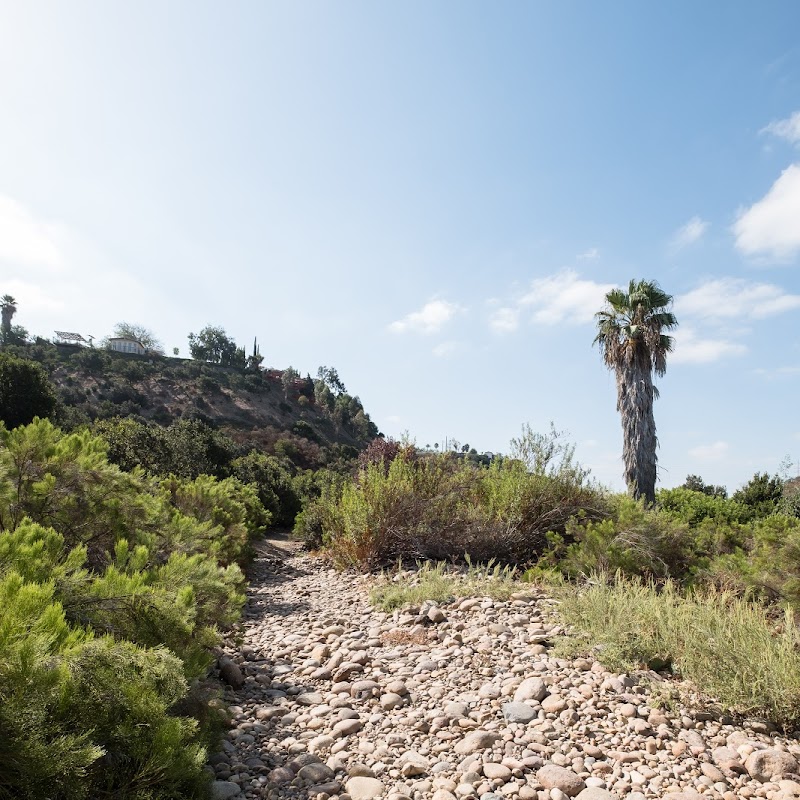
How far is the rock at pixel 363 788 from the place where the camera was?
2650 millimetres

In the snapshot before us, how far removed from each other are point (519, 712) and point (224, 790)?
1.66 m

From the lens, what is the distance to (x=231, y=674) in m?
4.09

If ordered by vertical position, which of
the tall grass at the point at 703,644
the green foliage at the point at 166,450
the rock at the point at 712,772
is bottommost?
the rock at the point at 712,772

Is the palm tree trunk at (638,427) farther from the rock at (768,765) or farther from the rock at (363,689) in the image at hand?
the rock at (768,765)

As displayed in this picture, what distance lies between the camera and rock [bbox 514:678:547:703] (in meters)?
3.40

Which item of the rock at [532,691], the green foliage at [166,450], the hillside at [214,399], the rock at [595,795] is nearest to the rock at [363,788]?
the rock at [595,795]

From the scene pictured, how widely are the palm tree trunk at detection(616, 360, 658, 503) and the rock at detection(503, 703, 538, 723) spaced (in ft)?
40.7

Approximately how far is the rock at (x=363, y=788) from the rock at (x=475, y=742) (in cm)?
49

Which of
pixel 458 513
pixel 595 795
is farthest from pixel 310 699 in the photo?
pixel 458 513

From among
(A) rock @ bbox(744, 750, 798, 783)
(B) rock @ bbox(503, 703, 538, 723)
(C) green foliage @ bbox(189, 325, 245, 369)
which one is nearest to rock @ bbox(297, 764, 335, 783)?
(B) rock @ bbox(503, 703, 538, 723)

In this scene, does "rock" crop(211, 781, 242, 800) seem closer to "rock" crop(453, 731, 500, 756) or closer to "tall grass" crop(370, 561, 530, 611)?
"rock" crop(453, 731, 500, 756)

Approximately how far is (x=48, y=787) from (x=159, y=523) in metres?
3.14

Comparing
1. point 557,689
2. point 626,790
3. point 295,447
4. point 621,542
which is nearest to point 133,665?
point 626,790

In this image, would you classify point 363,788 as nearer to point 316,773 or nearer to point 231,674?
point 316,773
